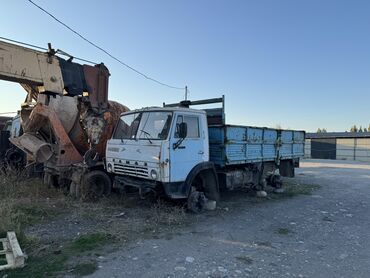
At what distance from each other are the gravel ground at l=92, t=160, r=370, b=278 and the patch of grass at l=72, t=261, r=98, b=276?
10 cm

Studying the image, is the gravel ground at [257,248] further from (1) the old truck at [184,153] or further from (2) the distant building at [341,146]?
(2) the distant building at [341,146]

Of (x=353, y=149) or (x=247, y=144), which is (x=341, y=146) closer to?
(x=353, y=149)

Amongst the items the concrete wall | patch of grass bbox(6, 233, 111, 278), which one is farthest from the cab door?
the concrete wall

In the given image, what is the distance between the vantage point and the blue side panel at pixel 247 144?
8.66 metres

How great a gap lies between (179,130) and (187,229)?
2083mm

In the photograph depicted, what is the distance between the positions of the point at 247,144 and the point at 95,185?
4359 mm

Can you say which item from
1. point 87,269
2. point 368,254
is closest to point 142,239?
point 87,269

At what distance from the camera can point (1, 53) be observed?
21.7ft

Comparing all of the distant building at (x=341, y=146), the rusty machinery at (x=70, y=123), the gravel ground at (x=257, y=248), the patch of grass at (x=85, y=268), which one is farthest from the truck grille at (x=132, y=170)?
the distant building at (x=341, y=146)

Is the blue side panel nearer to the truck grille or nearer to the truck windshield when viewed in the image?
the truck windshield

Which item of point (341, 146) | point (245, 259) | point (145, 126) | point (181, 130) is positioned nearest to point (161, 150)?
point (181, 130)

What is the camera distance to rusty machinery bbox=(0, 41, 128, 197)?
328 inches

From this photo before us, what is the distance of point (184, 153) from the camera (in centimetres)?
746

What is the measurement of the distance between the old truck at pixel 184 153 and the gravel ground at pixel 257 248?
32.8 inches
